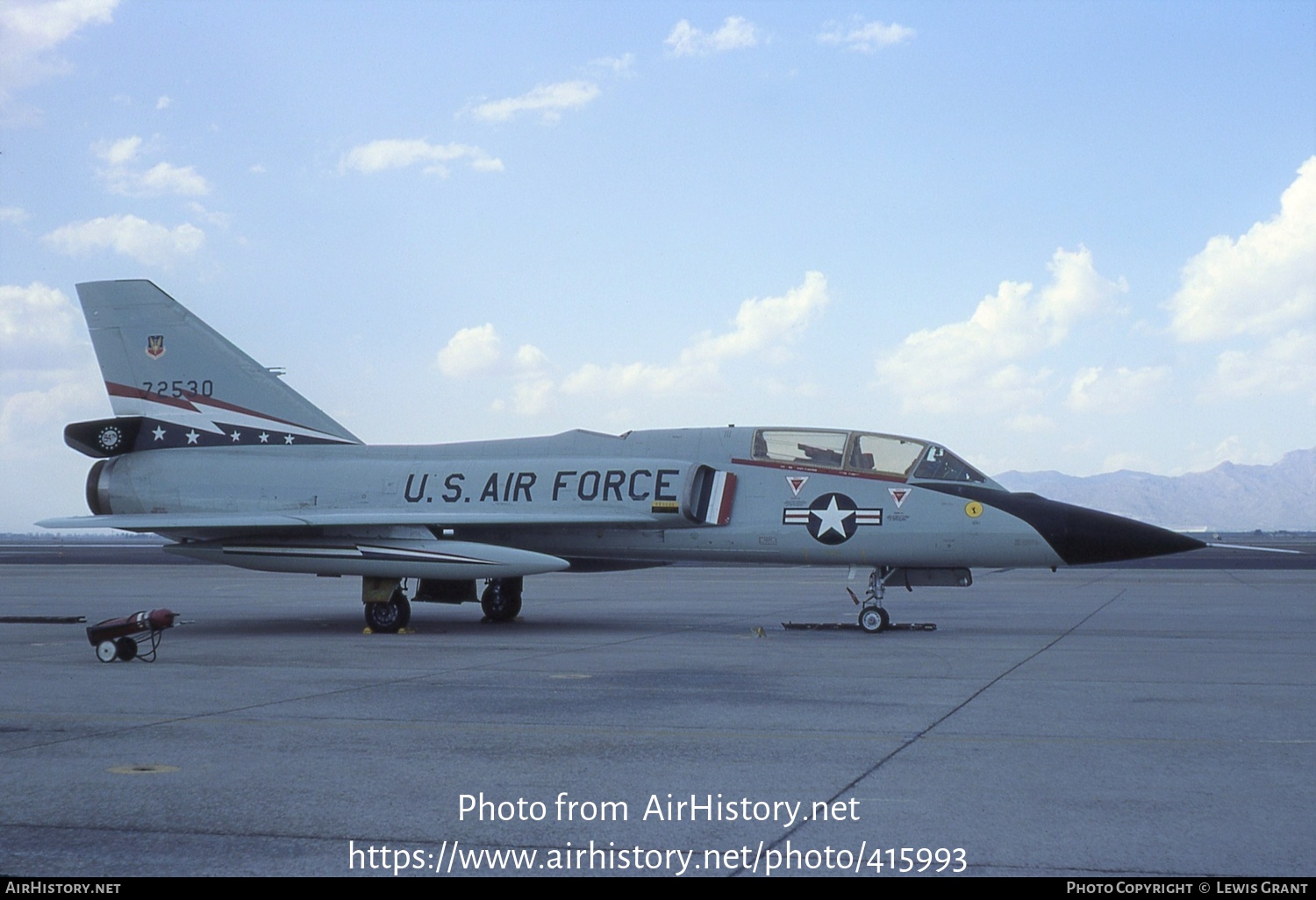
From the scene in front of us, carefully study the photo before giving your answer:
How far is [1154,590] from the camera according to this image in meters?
27.2

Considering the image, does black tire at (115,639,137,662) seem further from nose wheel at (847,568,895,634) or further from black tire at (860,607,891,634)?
black tire at (860,607,891,634)

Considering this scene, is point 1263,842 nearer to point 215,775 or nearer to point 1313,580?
point 215,775

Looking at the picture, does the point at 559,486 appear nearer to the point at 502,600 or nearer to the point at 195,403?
the point at 502,600

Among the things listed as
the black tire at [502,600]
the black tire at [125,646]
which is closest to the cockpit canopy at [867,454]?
the black tire at [502,600]

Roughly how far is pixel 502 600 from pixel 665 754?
11.3m

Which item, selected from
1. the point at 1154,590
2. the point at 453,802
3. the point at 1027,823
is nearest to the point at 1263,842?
the point at 1027,823

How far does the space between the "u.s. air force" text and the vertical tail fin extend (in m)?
2.14

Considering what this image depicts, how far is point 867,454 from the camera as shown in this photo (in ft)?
52.7

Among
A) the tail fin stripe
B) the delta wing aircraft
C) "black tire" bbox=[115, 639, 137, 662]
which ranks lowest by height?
"black tire" bbox=[115, 639, 137, 662]

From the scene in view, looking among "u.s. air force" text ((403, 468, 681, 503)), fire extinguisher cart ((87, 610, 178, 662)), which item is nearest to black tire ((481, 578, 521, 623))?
"u.s. air force" text ((403, 468, 681, 503))

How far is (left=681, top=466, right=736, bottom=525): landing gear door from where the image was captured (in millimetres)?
16188

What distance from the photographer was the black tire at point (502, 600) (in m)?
18.1

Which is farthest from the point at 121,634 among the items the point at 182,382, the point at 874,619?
the point at 874,619

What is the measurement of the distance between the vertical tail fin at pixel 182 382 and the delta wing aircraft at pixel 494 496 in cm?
3
